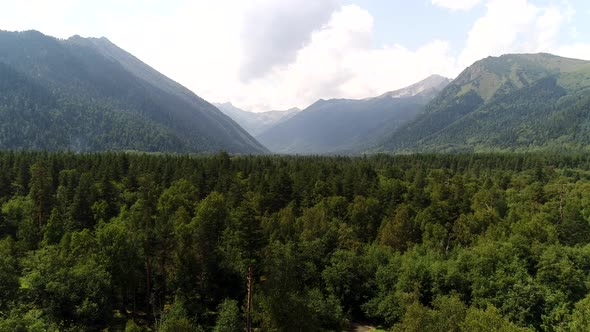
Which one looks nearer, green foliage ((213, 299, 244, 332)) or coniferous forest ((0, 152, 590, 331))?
coniferous forest ((0, 152, 590, 331))

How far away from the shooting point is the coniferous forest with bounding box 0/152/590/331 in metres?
42.7

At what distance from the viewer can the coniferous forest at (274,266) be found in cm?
4266

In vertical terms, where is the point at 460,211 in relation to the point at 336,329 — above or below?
above

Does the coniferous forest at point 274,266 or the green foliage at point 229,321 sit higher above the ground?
the coniferous forest at point 274,266

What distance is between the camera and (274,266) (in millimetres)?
53906

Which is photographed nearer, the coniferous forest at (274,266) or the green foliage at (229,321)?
the coniferous forest at (274,266)

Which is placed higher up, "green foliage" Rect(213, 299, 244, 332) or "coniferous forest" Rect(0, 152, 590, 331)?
"coniferous forest" Rect(0, 152, 590, 331)

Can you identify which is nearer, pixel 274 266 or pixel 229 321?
pixel 229 321

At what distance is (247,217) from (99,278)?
20168 millimetres

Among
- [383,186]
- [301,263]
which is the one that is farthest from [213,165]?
[301,263]

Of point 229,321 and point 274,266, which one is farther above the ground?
point 274,266

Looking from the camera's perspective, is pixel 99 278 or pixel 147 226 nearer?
pixel 99 278

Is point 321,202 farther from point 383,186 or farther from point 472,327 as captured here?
point 472,327

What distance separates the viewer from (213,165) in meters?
122
